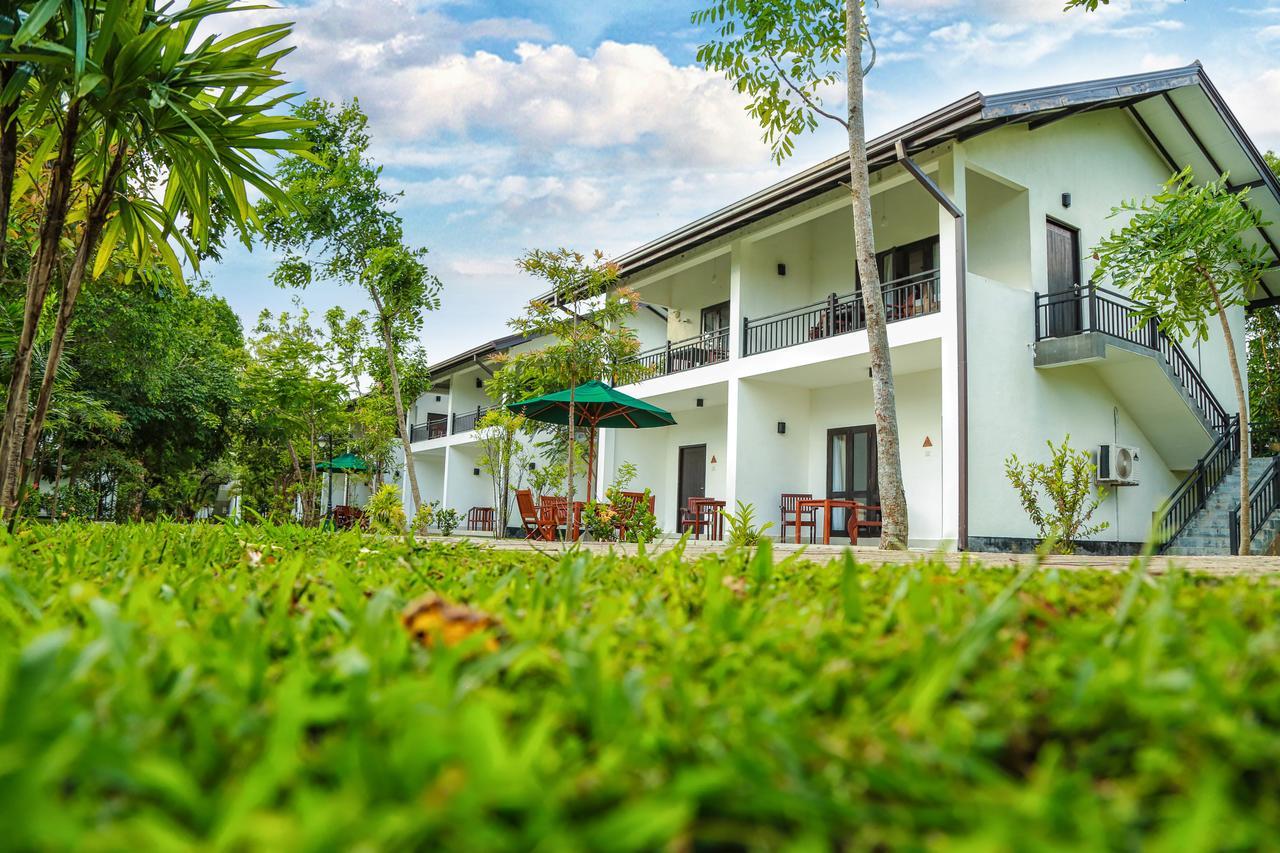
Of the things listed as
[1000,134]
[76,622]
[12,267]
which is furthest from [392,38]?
[76,622]

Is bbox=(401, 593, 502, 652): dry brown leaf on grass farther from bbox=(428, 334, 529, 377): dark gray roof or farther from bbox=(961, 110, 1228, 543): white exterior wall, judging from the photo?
bbox=(428, 334, 529, 377): dark gray roof

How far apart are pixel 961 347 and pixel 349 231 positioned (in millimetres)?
11244

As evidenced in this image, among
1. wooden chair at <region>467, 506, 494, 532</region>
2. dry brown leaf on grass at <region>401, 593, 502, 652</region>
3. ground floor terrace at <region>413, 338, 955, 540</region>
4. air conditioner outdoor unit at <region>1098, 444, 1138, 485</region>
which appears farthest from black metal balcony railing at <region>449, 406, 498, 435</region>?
dry brown leaf on grass at <region>401, 593, 502, 652</region>

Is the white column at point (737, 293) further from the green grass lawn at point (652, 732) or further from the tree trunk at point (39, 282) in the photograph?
the green grass lawn at point (652, 732)

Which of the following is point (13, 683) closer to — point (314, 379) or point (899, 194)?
point (899, 194)

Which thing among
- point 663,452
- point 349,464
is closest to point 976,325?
point 663,452

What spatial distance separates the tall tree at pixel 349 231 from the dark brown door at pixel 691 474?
550 centimetres

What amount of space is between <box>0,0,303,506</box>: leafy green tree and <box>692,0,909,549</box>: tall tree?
5657mm

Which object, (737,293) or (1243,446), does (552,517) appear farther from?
(1243,446)

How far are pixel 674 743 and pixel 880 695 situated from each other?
0.22 meters

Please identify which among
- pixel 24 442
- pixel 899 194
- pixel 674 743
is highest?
pixel 899 194

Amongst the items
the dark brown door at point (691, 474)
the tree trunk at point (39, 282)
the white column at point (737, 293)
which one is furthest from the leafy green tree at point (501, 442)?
the tree trunk at point (39, 282)

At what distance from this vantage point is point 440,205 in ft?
91.2

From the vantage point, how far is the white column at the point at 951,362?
1009cm
